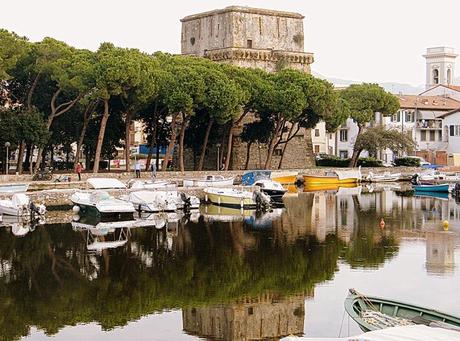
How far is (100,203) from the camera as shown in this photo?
42.9 meters

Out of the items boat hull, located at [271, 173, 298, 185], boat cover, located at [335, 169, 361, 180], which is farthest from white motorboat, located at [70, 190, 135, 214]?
boat cover, located at [335, 169, 361, 180]

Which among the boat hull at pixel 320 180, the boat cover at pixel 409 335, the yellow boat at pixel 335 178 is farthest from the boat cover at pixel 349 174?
the boat cover at pixel 409 335

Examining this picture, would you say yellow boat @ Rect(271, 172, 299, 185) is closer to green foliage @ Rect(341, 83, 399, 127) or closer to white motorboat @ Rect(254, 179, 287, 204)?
white motorboat @ Rect(254, 179, 287, 204)

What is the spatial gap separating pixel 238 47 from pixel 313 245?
47822 millimetres

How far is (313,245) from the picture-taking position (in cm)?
3422

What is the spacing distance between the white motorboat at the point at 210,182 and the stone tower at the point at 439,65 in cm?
7126

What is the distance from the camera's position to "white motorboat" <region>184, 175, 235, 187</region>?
5658 centimetres

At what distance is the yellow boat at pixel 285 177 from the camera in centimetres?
6644

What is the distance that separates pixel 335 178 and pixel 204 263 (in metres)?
42.9

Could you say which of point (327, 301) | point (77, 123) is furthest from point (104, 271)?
point (77, 123)

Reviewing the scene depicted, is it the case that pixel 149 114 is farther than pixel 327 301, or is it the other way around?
pixel 149 114

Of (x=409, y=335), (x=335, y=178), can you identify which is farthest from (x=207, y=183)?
(x=409, y=335)

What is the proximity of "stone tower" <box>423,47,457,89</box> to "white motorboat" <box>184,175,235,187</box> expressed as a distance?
71.3 meters

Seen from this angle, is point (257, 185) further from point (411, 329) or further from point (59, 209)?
point (411, 329)
